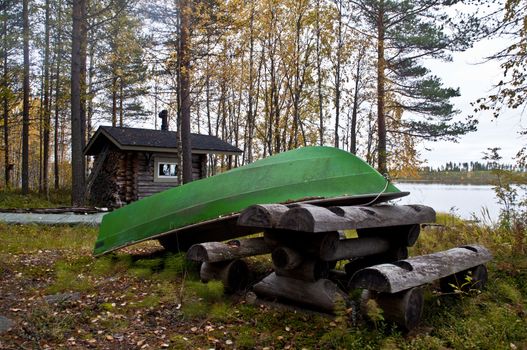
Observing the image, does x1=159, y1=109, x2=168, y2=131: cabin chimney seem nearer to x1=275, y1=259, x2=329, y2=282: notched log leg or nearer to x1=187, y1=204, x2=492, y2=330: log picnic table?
x1=187, y1=204, x2=492, y2=330: log picnic table

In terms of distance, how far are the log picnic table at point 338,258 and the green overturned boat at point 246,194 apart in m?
0.49

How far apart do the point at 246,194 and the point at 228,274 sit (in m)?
1.03

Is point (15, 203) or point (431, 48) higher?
point (431, 48)

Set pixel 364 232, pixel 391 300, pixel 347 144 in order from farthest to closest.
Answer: pixel 347 144 → pixel 364 232 → pixel 391 300

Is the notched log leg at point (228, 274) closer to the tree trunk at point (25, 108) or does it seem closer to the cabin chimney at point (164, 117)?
the cabin chimney at point (164, 117)

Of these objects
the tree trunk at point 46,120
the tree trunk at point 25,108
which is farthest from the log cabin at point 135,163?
the tree trunk at point 25,108

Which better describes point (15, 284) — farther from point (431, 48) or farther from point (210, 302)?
point (431, 48)

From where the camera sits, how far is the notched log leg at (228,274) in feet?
13.9

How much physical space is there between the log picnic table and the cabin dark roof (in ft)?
39.5

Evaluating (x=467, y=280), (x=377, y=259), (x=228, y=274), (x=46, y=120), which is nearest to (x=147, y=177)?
(x=46, y=120)

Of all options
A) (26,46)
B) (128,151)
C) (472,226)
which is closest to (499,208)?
(472,226)

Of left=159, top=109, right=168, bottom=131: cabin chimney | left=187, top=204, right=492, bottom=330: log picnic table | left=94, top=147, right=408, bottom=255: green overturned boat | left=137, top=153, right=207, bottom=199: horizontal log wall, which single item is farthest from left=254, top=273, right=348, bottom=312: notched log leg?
left=159, top=109, right=168, bottom=131: cabin chimney

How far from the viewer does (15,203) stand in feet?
52.9

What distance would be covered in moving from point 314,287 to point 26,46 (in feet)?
68.3
